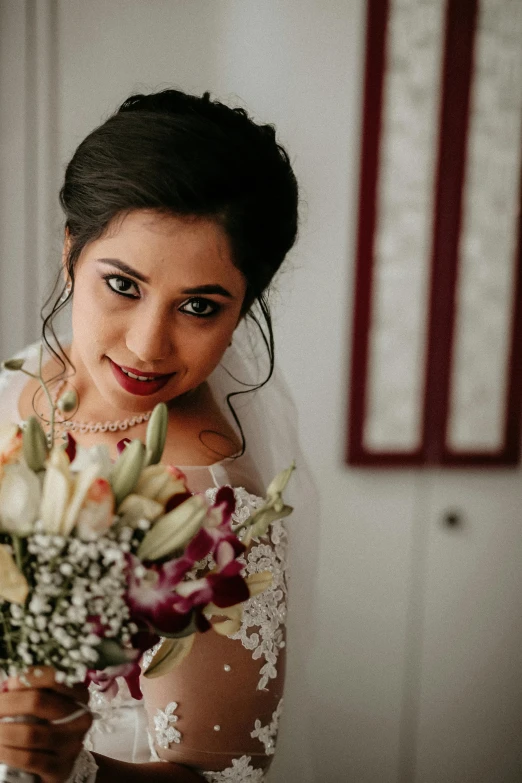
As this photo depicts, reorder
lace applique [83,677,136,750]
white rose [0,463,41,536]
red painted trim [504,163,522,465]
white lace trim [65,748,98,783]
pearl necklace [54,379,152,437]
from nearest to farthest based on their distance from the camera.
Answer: white rose [0,463,41,536] → white lace trim [65,748,98,783] → lace applique [83,677,136,750] → pearl necklace [54,379,152,437] → red painted trim [504,163,522,465]

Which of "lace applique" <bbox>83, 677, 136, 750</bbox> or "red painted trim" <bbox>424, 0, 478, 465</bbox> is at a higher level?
"red painted trim" <bbox>424, 0, 478, 465</bbox>

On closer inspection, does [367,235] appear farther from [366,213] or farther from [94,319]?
[94,319]

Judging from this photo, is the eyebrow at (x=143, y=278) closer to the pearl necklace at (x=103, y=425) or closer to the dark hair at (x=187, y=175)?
the dark hair at (x=187, y=175)

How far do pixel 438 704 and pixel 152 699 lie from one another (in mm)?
1353

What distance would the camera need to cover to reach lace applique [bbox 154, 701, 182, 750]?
87 centimetres

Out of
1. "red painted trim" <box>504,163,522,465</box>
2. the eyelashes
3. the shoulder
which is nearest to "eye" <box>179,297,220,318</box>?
the eyelashes

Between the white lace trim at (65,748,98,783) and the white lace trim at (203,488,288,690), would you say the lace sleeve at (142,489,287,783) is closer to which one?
the white lace trim at (203,488,288,690)

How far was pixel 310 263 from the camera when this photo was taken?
1762mm

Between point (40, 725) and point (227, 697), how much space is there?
36 cm

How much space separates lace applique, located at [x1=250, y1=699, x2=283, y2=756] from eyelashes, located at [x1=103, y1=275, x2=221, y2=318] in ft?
1.93

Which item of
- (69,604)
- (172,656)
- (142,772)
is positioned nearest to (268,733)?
(142,772)

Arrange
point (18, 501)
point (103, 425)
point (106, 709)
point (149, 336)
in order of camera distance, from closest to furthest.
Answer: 1. point (18, 501)
2. point (149, 336)
3. point (106, 709)
4. point (103, 425)

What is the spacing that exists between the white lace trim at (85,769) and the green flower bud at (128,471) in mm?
371

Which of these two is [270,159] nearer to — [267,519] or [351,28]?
[267,519]
